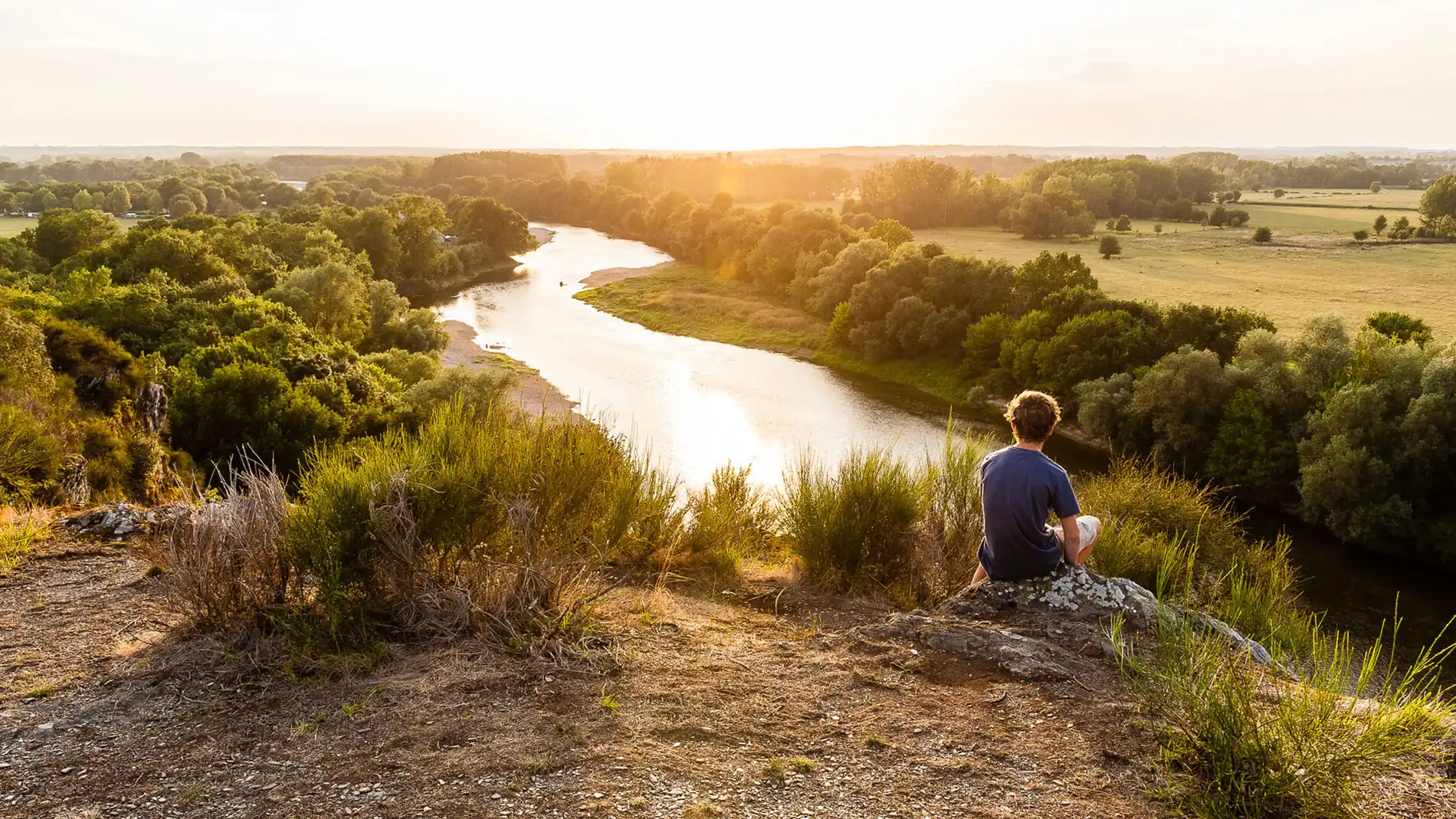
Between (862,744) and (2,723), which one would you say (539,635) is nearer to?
(862,744)

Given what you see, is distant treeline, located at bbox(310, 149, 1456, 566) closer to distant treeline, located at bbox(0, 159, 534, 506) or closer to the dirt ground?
the dirt ground

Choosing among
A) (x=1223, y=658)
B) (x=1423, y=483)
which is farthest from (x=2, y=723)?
(x=1423, y=483)

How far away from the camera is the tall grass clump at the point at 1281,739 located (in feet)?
12.4

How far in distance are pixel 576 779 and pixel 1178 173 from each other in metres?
112

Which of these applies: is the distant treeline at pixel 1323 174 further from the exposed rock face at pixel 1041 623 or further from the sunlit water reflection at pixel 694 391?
the exposed rock face at pixel 1041 623

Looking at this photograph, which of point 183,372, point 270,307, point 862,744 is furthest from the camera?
point 270,307

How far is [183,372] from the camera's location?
2097cm

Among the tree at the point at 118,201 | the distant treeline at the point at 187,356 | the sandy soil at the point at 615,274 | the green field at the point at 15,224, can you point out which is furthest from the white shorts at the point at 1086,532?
the tree at the point at 118,201

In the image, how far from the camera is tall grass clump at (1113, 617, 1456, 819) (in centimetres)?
378

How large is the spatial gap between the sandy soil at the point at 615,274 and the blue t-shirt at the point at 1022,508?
6324cm

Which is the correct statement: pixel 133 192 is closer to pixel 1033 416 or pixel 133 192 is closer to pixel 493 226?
pixel 493 226

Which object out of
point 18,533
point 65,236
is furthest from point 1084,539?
point 65,236

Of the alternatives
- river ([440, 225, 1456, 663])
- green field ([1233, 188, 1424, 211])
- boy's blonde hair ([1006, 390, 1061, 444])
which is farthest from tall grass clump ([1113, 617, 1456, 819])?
green field ([1233, 188, 1424, 211])

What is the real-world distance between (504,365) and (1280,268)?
49111 millimetres
